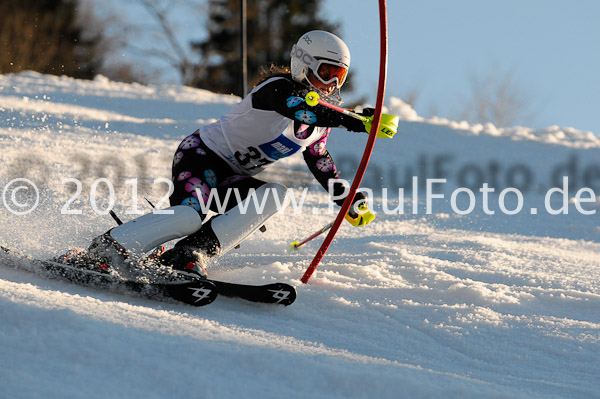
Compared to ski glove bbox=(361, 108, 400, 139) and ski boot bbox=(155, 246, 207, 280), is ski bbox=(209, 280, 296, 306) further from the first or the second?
ski glove bbox=(361, 108, 400, 139)

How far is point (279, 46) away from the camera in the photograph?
23.9 m

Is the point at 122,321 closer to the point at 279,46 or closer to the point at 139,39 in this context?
the point at 279,46

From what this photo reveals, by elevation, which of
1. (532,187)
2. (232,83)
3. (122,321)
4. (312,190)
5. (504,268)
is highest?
(232,83)

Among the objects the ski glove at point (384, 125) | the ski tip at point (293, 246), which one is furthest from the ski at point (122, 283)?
the ski tip at point (293, 246)

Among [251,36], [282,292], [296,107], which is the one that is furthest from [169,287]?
[251,36]

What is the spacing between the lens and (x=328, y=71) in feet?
12.2

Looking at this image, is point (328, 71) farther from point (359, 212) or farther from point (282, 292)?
point (282, 292)

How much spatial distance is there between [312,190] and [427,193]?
1801 mm

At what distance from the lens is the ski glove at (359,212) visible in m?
4.18

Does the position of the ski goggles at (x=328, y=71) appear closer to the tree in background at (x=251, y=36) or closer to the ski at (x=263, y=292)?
the ski at (x=263, y=292)

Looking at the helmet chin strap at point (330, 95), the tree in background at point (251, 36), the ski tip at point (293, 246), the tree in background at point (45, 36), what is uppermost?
the tree in background at point (251, 36)

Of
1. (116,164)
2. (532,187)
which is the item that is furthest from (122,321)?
(532,187)

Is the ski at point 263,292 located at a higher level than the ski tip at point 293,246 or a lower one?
lower

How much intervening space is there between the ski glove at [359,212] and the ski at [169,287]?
899 millimetres
